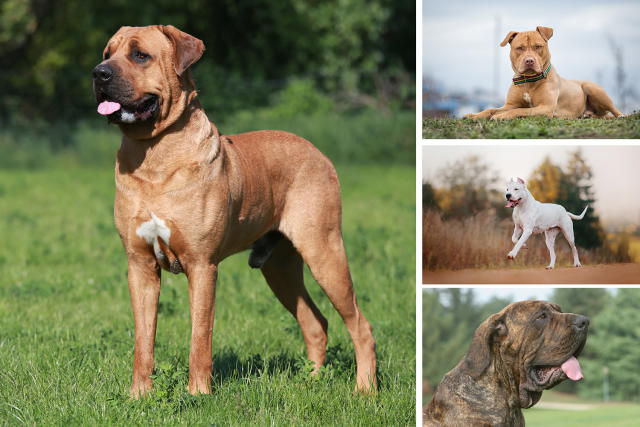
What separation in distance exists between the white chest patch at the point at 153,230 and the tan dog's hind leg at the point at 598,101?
A: 2.26m

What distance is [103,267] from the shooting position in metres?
8.70

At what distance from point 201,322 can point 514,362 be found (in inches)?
69.4

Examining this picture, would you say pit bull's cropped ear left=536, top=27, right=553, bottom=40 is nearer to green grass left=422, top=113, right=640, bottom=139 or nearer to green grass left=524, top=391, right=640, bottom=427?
green grass left=422, top=113, right=640, bottom=139

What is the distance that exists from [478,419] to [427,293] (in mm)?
638

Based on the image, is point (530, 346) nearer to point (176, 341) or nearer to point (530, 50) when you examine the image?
point (530, 50)

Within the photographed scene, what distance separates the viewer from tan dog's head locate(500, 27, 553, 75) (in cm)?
347

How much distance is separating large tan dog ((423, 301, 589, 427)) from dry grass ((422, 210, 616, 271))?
0.26 metres

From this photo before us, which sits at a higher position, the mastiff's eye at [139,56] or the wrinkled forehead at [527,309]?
the mastiff's eye at [139,56]

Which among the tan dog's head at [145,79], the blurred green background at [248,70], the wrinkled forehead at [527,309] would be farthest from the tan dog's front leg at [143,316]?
the blurred green background at [248,70]

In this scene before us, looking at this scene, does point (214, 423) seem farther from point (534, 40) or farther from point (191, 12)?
point (191, 12)

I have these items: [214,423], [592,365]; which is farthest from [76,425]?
[592,365]

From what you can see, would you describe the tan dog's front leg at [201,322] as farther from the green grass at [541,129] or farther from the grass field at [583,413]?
the grass field at [583,413]

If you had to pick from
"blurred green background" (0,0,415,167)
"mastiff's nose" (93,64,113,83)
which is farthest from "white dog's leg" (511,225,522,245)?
"blurred green background" (0,0,415,167)

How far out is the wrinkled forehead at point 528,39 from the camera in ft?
11.4
